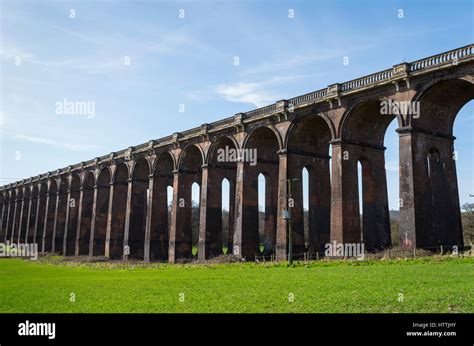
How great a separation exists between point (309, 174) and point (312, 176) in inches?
11.2

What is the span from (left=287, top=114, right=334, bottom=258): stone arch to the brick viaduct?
83 mm

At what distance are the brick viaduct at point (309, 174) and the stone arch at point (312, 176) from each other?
0.08m

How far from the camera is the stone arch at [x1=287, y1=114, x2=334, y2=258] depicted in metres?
31.7

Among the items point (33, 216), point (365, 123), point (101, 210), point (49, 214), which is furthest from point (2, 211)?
point (365, 123)

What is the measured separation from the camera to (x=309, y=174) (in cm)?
3325

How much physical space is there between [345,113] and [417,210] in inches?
304

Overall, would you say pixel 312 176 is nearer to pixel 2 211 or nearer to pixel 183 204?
pixel 183 204

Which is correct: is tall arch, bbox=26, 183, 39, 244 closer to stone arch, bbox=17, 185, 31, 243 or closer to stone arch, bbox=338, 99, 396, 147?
stone arch, bbox=17, 185, 31, 243

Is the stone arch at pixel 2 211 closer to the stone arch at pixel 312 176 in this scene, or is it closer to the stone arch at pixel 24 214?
the stone arch at pixel 24 214

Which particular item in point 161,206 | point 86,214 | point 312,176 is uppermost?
point 312,176

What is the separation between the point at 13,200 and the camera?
82812 millimetres

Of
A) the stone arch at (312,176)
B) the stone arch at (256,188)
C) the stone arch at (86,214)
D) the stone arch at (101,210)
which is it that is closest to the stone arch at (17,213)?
the stone arch at (86,214)

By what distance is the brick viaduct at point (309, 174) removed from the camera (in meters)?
24.3

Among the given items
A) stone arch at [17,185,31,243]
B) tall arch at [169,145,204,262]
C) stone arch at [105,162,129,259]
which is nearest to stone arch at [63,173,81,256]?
stone arch at [105,162,129,259]
